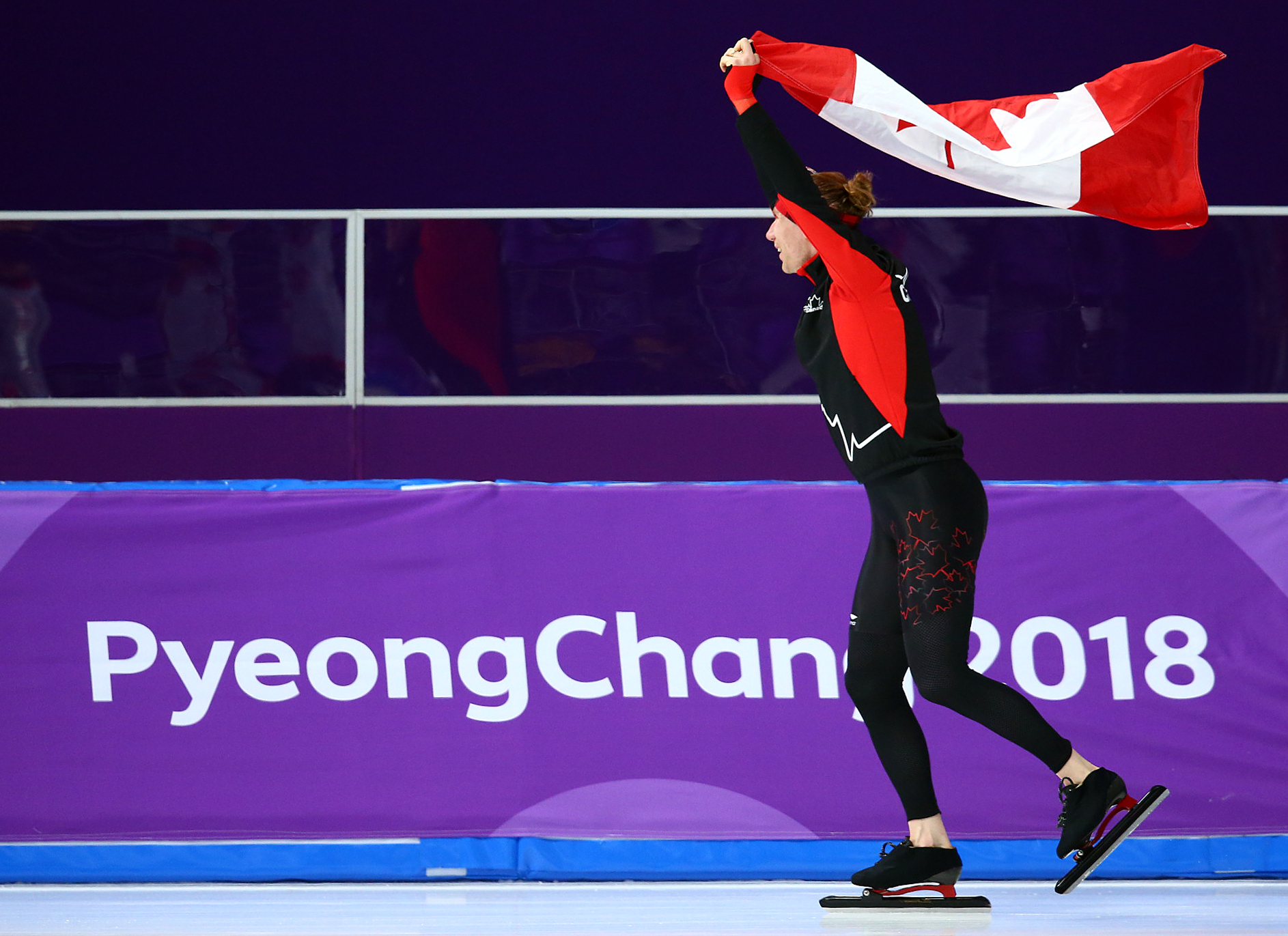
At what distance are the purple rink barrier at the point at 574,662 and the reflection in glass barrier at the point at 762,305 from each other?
2603 mm

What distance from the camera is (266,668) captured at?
2.96 m

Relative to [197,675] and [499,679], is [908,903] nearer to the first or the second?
[499,679]

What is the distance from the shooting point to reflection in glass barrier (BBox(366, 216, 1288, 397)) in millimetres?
5633

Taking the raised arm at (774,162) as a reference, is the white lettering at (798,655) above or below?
below

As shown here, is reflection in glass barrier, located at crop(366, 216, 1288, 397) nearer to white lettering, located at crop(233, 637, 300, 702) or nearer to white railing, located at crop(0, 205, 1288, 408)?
white railing, located at crop(0, 205, 1288, 408)

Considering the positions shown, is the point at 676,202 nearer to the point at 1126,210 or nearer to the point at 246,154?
the point at 246,154

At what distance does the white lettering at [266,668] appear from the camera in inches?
116

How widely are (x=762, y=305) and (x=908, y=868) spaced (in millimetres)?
3507

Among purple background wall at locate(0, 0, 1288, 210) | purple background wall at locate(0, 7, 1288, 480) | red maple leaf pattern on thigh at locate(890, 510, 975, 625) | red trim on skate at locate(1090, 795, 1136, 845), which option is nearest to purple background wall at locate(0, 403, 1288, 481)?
purple background wall at locate(0, 7, 1288, 480)

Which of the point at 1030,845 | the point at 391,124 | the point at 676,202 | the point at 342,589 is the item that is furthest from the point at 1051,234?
the point at 342,589

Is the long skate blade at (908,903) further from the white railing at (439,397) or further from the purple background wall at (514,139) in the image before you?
the white railing at (439,397)

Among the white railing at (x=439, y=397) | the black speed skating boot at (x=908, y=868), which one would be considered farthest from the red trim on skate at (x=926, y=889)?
the white railing at (x=439, y=397)

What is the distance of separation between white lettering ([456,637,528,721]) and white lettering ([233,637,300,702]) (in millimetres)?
370

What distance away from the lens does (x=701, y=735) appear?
2986 mm
